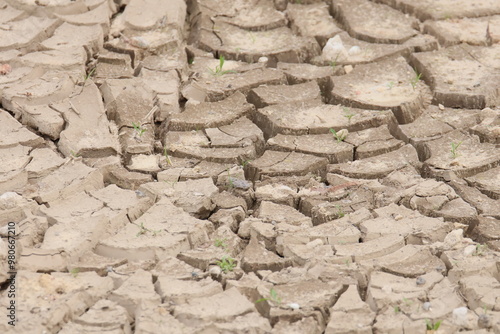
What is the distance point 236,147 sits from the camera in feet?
16.3

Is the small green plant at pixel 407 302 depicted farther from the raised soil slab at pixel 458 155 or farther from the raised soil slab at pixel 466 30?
the raised soil slab at pixel 466 30

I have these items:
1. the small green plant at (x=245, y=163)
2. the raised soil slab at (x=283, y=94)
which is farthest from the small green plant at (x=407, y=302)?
the raised soil slab at (x=283, y=94)

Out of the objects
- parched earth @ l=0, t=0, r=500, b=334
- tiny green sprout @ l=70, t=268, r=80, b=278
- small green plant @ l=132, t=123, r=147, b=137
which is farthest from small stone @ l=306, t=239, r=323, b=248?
small green plant @ l=132, t=123, r=147, b=137

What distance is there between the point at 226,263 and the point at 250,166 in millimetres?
828

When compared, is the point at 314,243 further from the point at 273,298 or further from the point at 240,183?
the point at 240,183

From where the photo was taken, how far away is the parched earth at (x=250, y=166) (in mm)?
3875

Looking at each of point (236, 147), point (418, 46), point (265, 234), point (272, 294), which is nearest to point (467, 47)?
point (418, 46)

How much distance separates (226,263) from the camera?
161 inches

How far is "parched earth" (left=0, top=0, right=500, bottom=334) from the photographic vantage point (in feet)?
12.7

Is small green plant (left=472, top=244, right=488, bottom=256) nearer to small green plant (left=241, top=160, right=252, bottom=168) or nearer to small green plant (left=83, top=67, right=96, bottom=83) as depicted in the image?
small green plant (left=241, top=160, right=252, bottom=168)

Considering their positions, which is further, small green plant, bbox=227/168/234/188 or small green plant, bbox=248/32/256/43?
small green plant, bbox=248/32/256/43

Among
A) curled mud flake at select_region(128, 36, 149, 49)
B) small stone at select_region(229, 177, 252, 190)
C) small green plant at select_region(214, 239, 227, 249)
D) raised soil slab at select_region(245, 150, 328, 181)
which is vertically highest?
small green plant at select_region(214, 239, 227, 249)

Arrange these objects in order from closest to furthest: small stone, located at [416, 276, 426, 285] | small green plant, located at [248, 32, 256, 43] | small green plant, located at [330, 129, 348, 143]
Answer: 1. small stone, located at [416, 276, 426, 285]
2. small green plant, located at [330, 129, 348, 143]
3. small green plant, located at [248, 32, 256, 43]

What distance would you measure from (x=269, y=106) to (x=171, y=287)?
5.15ft
